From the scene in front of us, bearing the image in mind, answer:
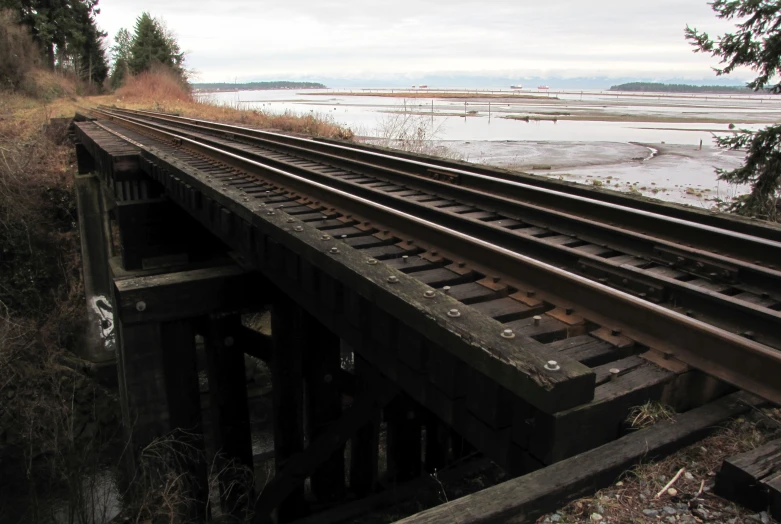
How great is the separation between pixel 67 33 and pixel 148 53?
534 cm

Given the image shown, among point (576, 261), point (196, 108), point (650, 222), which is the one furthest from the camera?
point (196, 108)

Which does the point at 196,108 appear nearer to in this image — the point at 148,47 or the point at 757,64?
the point at 148,47

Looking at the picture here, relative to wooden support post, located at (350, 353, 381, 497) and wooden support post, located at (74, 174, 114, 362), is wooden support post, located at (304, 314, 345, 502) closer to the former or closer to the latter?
wooden support post, located at (350, 353, 381, 497)

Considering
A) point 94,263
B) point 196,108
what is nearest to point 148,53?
point 196,108

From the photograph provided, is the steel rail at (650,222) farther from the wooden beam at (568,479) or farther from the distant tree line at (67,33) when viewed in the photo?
the distant tree line at (67,33)

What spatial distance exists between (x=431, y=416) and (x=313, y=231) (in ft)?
10.9

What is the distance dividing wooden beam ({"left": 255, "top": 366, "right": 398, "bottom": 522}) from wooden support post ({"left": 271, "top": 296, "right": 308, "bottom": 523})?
4.1 inches

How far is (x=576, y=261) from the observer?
3912mm

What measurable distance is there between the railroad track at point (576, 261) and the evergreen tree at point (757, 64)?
492 centimetres

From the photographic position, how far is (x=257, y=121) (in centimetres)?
2175

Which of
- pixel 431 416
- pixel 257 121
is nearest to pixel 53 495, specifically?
pixel 431 416

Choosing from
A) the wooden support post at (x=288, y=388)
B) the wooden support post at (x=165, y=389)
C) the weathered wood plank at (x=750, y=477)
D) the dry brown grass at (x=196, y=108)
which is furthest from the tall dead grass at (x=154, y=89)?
the weathered wood plank at (x=750, y=477)

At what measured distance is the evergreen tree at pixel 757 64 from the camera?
854cm

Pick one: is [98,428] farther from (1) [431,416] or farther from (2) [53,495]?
(1) [431,416]
